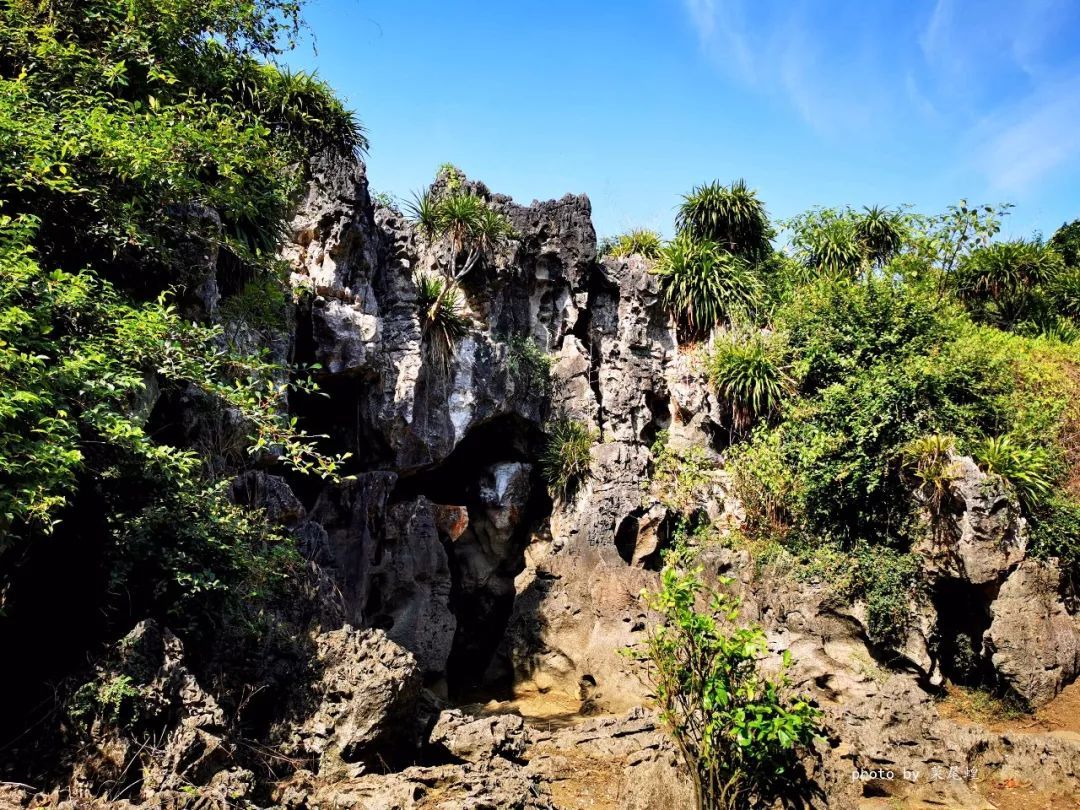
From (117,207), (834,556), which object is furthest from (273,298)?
(834,556)

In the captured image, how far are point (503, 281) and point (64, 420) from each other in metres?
9.57

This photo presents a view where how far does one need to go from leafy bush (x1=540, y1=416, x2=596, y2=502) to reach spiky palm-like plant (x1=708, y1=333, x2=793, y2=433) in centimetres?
276

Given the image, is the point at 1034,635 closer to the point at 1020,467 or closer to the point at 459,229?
the point at 1020,467

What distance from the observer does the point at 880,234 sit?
16359mm

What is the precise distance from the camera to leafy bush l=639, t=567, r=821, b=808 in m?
5.74

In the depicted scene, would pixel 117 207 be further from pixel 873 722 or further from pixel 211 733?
pixel 873 722

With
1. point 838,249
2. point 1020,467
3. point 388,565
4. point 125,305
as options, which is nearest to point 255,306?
point 125,305

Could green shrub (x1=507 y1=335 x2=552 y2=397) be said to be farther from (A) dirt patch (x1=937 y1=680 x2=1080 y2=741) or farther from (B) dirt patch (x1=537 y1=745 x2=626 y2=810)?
(A) dirt patch (x1=937 y1=680 x2=1080 y2=741)

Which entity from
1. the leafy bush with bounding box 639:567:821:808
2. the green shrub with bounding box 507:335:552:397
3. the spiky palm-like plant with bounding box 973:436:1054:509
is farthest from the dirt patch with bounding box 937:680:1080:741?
the green shrub with bounding box 507:335:552:397

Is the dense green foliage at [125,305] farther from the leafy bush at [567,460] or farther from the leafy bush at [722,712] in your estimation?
the leafy bush at [567,460]

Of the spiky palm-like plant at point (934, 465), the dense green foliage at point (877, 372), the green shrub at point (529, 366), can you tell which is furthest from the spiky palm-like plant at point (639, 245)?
the spiky palm-like plant at point (934, 465)

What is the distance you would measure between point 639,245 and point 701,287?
6.24ft

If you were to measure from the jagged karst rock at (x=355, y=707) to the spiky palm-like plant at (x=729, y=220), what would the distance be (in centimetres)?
1224

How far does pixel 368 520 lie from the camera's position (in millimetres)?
11141
